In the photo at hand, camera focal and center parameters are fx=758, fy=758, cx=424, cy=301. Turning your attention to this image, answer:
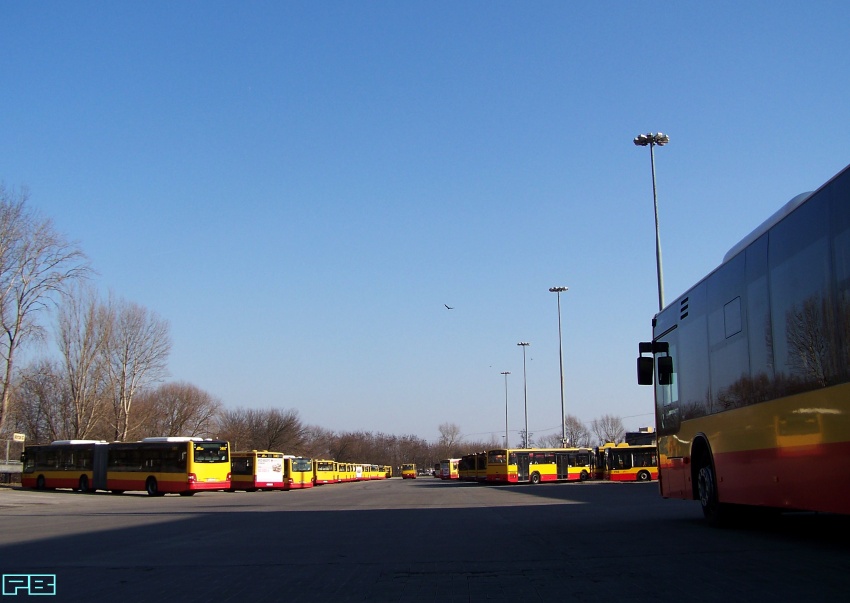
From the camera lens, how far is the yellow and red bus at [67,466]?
41.4 meters

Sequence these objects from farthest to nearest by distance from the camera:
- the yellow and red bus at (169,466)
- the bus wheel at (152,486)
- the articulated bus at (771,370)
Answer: the bus wheel at (152,486) < the yellow and red bus at (169,466) < the articulated bus at (771,370)

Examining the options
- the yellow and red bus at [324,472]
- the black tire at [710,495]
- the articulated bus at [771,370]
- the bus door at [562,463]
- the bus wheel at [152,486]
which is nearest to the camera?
the articulated bus at [771,370]

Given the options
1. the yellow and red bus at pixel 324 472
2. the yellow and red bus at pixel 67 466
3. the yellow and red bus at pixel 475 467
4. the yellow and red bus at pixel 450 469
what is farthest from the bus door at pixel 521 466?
the yellow and red bus at pixel 450 469

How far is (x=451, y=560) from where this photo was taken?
31.1ft

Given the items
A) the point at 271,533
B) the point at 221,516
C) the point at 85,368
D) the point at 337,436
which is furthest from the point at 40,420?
the point at 337,436

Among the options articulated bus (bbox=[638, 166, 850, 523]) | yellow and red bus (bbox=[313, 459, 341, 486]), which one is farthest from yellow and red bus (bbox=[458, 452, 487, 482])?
articulated bus (bbox=[638, 166, 850, 523])

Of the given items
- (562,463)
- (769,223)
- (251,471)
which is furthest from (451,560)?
(562,463)

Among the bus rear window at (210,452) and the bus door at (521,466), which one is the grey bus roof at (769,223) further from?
the bus door at (521,466)

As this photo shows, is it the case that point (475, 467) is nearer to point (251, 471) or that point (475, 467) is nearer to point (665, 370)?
point (251, 471)

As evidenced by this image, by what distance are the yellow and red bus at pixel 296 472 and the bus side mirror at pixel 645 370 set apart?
41.5m

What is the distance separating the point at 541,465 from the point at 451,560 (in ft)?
154

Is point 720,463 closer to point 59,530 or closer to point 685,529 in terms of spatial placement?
point 685,529

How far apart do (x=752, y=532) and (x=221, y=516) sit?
1343 centimetres

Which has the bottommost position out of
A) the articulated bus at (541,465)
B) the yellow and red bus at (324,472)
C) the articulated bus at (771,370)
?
Result: the yellow and red bus at (324,472)
